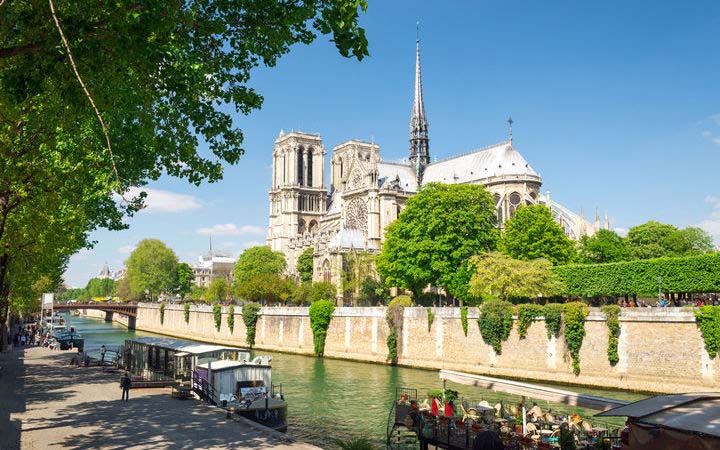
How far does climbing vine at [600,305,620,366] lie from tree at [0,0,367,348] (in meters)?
24.1

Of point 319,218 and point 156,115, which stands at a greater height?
point 319,218

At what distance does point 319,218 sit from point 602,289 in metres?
80.2

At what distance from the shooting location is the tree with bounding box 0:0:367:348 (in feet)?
31.4

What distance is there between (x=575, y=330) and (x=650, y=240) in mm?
34800

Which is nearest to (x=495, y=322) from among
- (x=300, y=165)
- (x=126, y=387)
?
(x=126, y=387)

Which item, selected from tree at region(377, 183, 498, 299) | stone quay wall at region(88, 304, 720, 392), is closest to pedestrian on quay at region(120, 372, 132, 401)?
stone quay wall at region(88, 304, 720, 392)

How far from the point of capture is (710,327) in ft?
94.4

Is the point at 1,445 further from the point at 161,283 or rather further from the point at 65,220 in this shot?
the point at 161,283

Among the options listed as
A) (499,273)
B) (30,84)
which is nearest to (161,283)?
(499,273)

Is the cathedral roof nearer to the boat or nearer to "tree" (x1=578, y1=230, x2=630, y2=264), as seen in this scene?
"tree" (x1=578, y1=230, x2=630, y2=264)

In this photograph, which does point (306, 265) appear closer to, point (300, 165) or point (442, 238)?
point (300, 165)

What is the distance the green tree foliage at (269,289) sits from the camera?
73.6m

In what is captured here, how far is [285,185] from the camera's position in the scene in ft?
384

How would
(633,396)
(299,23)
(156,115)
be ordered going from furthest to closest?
1. (633,396)
2. (156,115)
3. (299,23)
